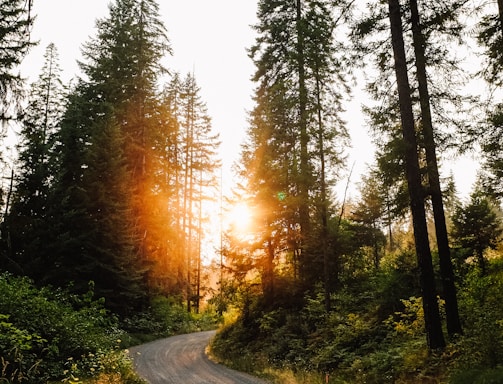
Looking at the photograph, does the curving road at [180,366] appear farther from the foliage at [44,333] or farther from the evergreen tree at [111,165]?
the evergreen tree at [111,165]

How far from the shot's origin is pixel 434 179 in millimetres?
11492

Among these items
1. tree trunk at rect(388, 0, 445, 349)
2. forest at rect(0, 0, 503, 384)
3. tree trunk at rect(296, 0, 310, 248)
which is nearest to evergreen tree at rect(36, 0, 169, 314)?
forest at rect(0, 0, 503, 384)

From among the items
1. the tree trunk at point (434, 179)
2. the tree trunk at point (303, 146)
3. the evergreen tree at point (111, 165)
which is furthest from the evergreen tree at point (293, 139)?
the evergreen tree at point (111, 165)

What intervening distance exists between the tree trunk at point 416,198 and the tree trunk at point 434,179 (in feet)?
3.65

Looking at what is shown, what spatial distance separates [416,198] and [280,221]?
9.88 metres

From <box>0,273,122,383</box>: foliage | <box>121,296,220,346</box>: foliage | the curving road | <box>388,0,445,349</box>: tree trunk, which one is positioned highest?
<box>388,0,445,349</box>: tree trunk

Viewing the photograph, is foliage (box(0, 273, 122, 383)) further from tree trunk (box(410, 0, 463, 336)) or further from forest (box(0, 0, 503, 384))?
tree trunk (box(410, 0, 463, 336))

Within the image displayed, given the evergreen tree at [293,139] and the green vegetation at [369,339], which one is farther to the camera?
the evergreen tree at [293,139]

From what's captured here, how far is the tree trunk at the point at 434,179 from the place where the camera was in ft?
35.3

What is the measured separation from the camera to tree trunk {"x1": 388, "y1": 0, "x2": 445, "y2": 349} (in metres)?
9.72

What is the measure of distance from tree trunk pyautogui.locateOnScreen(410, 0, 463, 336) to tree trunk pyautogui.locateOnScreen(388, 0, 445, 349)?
1.11m

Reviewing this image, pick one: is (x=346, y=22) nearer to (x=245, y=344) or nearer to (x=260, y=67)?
(x=260, y=67)

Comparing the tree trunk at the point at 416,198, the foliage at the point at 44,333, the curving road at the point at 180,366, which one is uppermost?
the tree trunk at the point at 416,198

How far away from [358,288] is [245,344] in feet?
21.3
